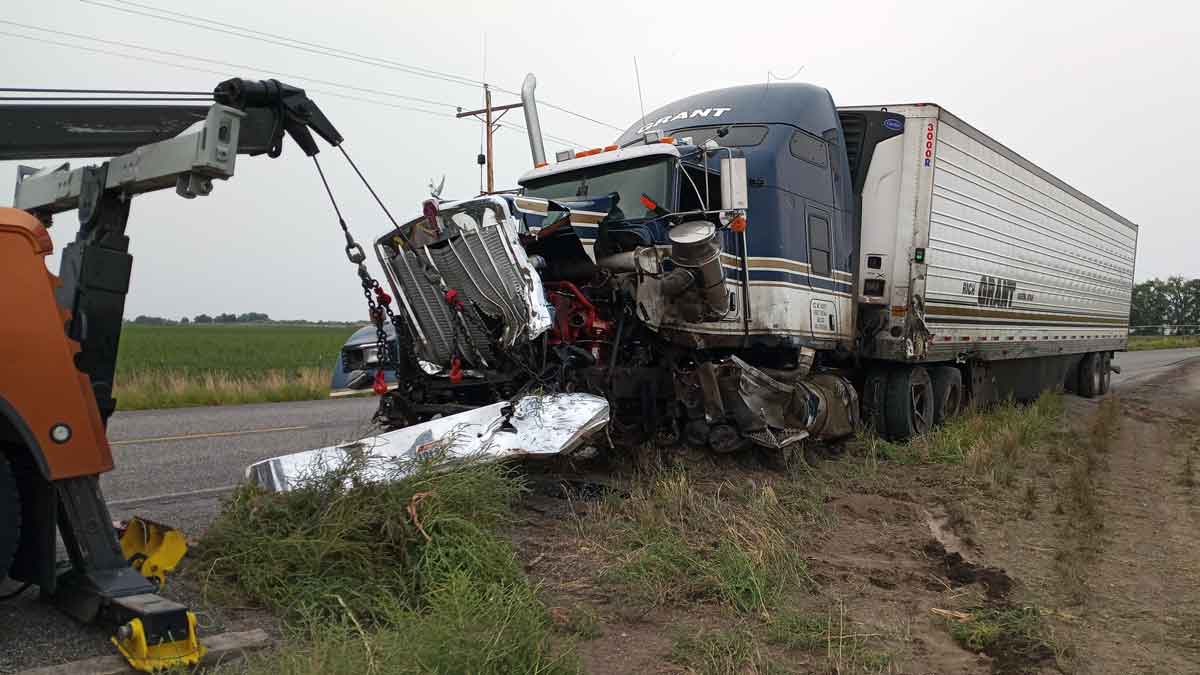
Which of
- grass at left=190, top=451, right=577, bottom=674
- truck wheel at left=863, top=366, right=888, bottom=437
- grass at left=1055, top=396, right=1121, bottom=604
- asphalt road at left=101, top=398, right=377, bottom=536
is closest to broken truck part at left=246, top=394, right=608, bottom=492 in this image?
grass at left=190, top=451, right=577, bottom=674

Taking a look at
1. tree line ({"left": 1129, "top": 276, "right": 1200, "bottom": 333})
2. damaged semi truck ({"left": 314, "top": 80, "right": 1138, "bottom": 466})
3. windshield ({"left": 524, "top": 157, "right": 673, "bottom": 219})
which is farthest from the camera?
tree line ({"left": 1129, "top": 276, "right": 1200, "bottom": 333})

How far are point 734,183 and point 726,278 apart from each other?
0.96 meters

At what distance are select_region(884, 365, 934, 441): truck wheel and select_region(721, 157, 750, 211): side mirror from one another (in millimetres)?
4404

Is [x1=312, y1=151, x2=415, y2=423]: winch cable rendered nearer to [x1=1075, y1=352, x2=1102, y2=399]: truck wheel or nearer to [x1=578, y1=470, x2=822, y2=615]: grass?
[x1=578, y1=470, x2=822, y2=615]: grass

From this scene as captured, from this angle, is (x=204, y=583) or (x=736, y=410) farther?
(x=736, y=410)

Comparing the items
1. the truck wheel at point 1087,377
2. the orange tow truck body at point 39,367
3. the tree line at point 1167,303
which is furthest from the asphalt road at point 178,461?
the tree line at point 1167,303

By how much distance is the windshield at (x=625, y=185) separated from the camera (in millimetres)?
7852

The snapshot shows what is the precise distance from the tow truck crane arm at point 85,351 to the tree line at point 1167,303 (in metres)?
88.9

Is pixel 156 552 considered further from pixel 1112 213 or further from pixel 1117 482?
pixel 1112 213

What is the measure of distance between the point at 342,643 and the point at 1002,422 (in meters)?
9.82

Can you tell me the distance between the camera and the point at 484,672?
3486 mm

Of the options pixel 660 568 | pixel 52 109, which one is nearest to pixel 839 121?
pixel 660 568

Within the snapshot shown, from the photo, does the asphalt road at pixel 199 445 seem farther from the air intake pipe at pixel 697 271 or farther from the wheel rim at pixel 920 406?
the wheel rim at pixel 920 406

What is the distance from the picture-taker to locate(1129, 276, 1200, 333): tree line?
266 feet
